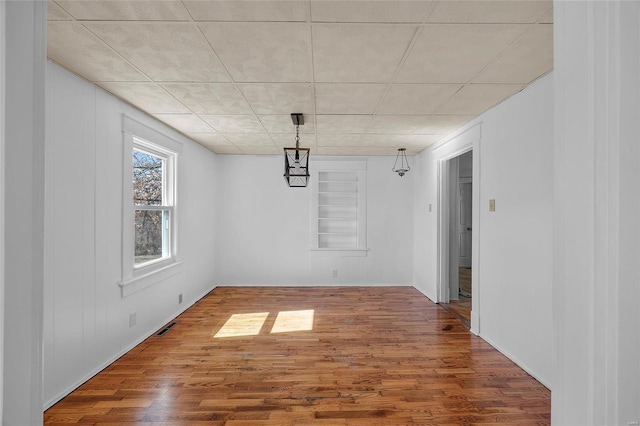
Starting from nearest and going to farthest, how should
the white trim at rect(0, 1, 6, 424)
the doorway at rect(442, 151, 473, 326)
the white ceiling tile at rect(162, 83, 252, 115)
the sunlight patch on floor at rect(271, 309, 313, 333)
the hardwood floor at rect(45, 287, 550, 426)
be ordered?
the white trim at rect(0, 1, 6, 424)
the hardwood floor at rect(45, 287, 550, 426)
the white ceiling tile at rect(162, 83, 252, 115)
the sunlight patch on floor at rect(271, 309, 313, 333)
the doorway at rect(442, 151, 473, 326)

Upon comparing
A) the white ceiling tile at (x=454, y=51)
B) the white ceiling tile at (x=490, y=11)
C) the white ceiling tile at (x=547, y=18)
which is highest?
the white ceiling tile at (x=490, y=11)

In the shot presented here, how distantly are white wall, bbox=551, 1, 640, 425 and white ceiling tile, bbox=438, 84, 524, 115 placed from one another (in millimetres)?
2368

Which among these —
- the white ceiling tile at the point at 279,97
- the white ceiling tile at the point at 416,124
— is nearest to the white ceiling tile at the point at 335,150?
the white ceiling tile at the point at 416,124

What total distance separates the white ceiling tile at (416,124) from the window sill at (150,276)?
3.00 metres

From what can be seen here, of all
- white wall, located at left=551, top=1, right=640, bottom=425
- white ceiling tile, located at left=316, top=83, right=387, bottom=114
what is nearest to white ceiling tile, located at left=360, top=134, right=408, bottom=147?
white ceiling tile, located at left=316, top=83, right=387, bottom=114

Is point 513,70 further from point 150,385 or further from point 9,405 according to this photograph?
point 150,385

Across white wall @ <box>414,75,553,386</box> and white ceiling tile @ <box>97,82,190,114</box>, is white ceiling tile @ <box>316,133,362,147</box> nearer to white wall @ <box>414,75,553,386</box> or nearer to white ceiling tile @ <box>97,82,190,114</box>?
white wall @ <box>414,75,553,386</box>

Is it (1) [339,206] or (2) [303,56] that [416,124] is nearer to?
(2) [303,56]

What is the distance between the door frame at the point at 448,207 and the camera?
3764 mm

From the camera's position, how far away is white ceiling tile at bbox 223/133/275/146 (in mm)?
4594

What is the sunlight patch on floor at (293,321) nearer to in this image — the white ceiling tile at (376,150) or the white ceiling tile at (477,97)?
the white ceiling tile at (376,150)

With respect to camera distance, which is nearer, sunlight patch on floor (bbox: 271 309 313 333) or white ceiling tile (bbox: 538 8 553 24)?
white ceiling tile (bbox: 538 8 553 24)

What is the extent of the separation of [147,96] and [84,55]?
795 millimetres

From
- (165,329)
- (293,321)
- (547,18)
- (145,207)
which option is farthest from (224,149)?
(547,18)
